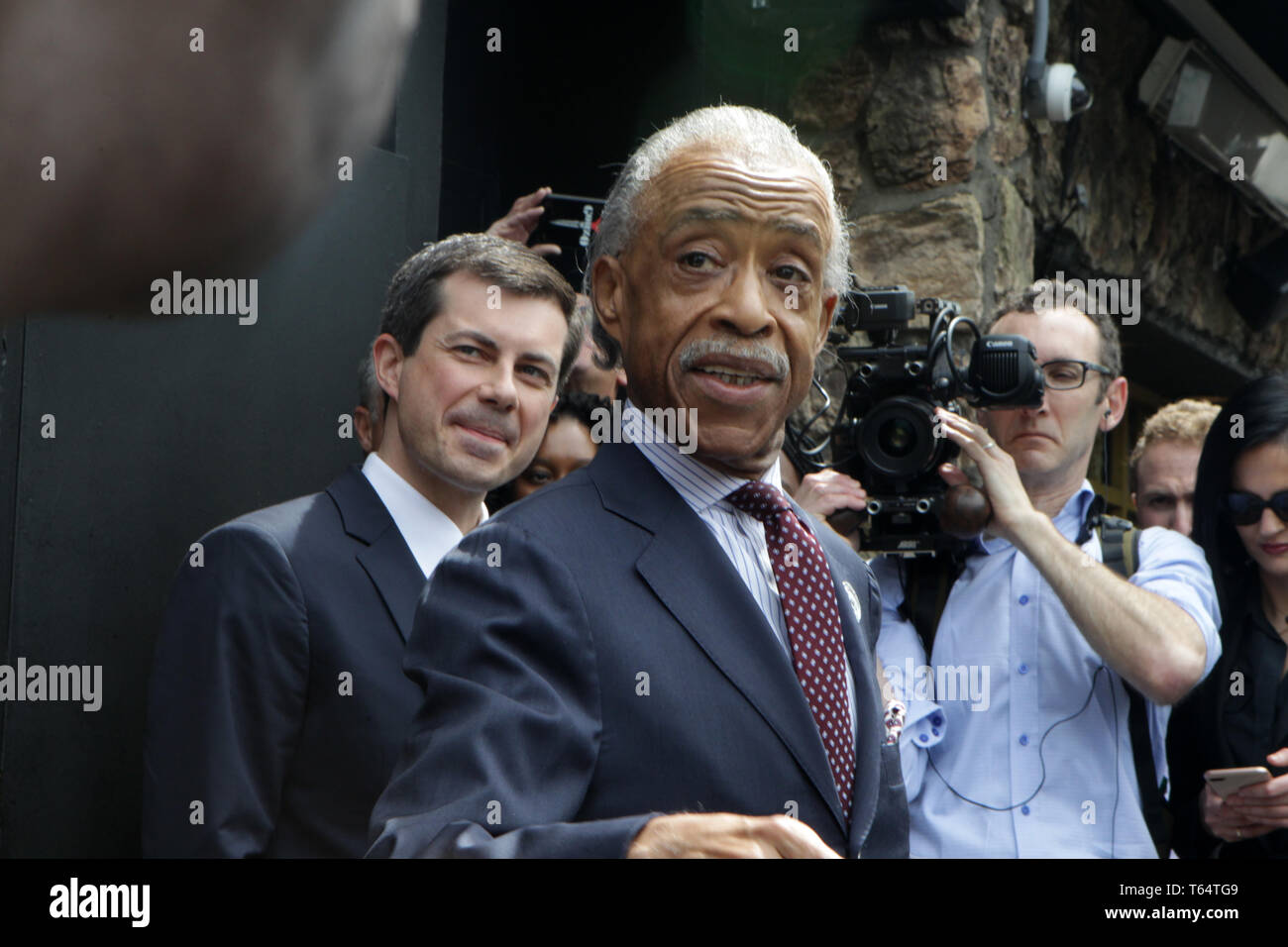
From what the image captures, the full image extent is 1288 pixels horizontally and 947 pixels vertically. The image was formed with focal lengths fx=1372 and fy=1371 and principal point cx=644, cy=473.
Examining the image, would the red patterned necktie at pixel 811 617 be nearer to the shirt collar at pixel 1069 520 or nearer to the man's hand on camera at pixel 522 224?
the shirt collar at pixel 1069 520

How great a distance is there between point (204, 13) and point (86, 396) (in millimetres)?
2047

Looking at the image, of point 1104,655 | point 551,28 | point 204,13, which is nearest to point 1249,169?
point 551,28

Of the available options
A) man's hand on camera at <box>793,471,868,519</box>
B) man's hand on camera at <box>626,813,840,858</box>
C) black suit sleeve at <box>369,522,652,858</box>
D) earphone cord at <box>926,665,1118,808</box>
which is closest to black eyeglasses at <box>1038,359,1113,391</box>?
man's hand on camera at <box>793,471,868,519</box>

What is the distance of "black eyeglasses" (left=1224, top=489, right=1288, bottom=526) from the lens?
236 centimetres

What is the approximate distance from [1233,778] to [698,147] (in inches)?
52.6

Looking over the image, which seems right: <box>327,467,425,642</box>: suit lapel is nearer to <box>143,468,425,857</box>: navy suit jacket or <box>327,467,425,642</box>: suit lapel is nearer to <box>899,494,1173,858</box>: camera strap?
<box>143,468,425,857</box>: navy suit jacket

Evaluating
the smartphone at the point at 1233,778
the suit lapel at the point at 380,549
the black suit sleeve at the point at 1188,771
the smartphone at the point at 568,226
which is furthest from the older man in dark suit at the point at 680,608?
the smartphone at the point at 568,226

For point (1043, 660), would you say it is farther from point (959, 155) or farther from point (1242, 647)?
point (959, 155)

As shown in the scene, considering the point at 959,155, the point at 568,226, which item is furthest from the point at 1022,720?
the point at 959,155

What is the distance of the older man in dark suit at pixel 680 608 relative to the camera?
3.58 feet

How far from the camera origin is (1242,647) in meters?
2.34

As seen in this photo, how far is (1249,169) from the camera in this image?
4973 mm

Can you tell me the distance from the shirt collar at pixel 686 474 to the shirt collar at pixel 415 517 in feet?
2.11
